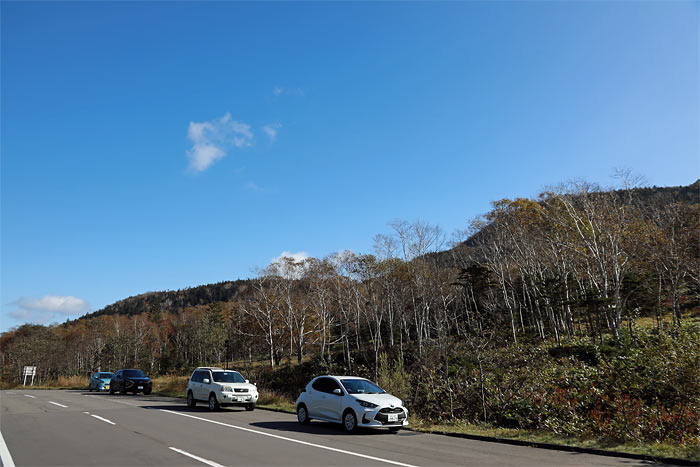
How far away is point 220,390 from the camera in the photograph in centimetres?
1789

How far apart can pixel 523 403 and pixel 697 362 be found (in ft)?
16.9

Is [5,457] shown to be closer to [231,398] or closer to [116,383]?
[231,398]

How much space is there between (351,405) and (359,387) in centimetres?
107

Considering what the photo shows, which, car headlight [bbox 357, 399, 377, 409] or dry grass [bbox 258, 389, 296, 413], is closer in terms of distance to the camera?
car headlight [bbox 357, 399, 377, 409]

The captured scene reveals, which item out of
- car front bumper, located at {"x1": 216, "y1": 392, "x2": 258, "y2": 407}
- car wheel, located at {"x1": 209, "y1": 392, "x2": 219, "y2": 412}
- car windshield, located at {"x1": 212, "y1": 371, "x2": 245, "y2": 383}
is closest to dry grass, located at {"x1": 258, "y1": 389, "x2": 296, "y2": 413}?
car front bumper, located at {"x1": 216, "y1": 392, "x2": 258, "y2": 407}

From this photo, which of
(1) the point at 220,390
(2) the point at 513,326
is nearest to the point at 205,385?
(1) the point at 220,390

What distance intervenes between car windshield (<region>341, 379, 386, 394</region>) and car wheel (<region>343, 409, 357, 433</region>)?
2.11 feet

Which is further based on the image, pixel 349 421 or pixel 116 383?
pixel 116 383

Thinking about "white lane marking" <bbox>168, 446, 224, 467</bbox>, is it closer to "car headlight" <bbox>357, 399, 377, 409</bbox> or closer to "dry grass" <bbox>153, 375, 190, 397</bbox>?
"car headlight" <bbox>357, 399, 377, 409</bbox>

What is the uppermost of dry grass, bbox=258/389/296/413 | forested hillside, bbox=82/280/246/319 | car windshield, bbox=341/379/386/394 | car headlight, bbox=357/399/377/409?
forested hillside, bbox=82/280/246/319

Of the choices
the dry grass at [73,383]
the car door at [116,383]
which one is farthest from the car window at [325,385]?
the dry grass at [73,383]

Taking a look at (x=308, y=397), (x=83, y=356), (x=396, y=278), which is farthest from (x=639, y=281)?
(x=83, y=356)

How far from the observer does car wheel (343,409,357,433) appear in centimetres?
1250

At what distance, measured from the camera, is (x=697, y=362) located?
432 inches
